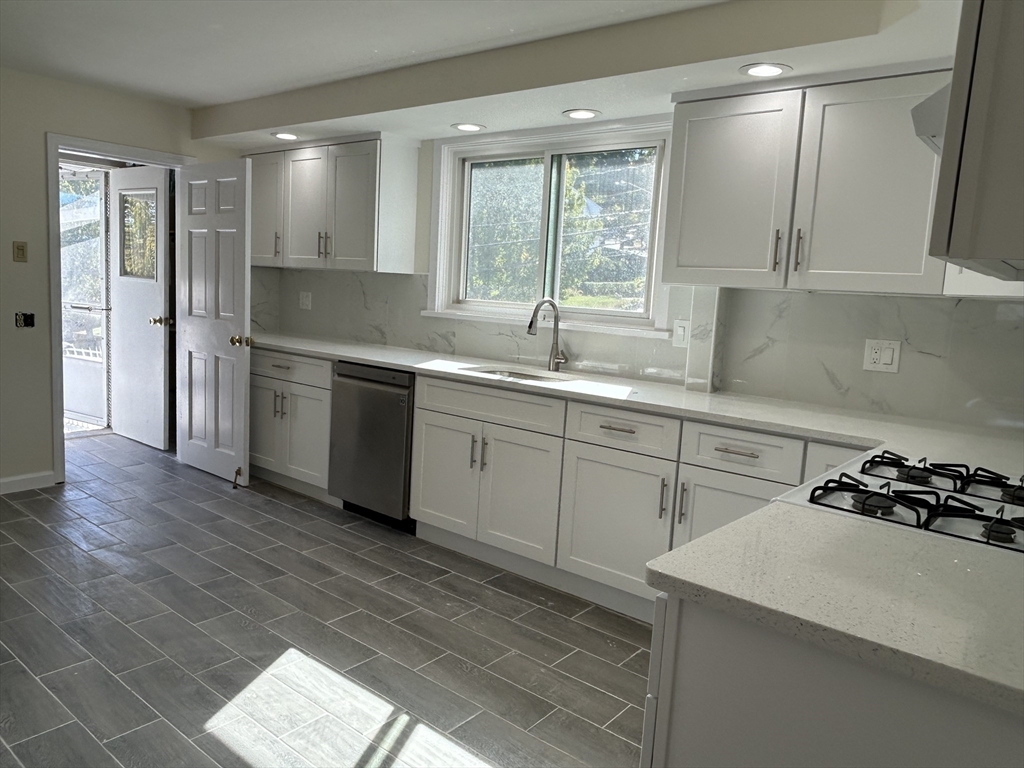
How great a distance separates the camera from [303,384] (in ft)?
14.0

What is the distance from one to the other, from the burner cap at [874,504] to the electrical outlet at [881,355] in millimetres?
1535

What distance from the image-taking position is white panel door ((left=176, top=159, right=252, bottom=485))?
A: 14.3ft

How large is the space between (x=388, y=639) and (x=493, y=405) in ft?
3.69

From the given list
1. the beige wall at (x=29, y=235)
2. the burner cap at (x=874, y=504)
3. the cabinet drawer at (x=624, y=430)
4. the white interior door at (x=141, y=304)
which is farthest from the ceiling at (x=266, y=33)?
the burner cap at (x=874, y=504)

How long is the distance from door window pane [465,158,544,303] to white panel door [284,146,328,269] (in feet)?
3.07

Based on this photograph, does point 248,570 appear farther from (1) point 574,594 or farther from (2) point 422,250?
(2) point 422,250

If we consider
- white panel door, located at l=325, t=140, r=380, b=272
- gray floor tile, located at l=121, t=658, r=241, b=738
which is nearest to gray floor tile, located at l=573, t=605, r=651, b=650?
gray floor tile, located at l=121, t=658, r=241, b=738

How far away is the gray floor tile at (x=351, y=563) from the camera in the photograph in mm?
3258

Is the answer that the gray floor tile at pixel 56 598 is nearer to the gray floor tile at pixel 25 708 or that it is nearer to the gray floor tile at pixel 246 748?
the gray floor tile at pixel 25 708

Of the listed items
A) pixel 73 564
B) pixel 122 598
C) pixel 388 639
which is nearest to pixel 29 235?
pixel 73 564

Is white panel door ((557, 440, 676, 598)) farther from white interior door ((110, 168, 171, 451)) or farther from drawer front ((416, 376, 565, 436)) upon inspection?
white interior door ((110, 168, 171, 451))

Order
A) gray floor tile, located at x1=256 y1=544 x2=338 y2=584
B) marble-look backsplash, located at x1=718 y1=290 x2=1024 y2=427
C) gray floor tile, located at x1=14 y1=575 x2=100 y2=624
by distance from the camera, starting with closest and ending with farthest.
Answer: marble-look backsplash, located at x1=718 y1=290 x2=1024 y2=427
gray floor tile, located at x1=14 y1=575 x2=100 y2=624
gray floor tile, located at x1=256 y1=544 x2=338 y2=584

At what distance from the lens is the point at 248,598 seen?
9.69 ft

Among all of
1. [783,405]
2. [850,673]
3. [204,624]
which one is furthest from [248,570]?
[850,673]
